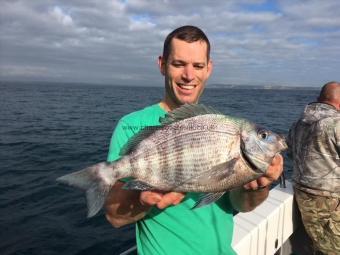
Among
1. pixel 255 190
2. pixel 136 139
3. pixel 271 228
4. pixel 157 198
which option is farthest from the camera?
pixel 271 228

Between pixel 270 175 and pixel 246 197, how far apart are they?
44cm

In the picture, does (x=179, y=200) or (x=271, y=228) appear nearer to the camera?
(x=179, y=200)

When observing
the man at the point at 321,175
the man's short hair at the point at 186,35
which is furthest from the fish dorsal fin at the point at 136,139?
the man at the point at 321,175

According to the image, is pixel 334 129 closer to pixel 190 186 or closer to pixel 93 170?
pixel 190 186

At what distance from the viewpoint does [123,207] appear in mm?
2719

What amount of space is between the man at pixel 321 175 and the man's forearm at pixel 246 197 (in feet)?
9.22

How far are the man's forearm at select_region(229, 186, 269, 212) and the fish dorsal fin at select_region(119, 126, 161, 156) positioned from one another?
0.97 m

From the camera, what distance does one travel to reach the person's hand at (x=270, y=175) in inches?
102

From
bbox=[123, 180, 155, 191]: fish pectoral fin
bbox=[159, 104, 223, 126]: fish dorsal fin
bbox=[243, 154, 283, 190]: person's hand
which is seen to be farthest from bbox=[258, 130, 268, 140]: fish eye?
bbox=[123, 180, 155, 191]: fish pectoral fin

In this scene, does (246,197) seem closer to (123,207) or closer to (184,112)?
(184,112)

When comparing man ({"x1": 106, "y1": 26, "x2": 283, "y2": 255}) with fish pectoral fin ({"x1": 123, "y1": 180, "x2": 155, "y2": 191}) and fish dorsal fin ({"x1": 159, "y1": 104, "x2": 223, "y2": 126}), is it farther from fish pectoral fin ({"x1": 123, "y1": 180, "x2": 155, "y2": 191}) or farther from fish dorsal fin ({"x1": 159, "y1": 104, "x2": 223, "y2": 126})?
fish dorsal fin ({"x1": 159, "y1": 104, "x2": 223, "y2": 126})

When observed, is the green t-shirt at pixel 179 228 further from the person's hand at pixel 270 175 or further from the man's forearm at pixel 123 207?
the person's hand at pixel 270 175

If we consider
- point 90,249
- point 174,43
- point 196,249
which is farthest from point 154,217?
point 90,249

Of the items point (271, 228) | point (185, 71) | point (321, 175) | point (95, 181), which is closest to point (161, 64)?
point (185, 71)
